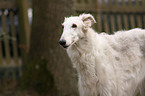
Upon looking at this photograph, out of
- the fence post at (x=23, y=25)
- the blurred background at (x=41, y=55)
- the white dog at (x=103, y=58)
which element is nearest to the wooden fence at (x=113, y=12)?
the blurred background at (x=41, y=55)

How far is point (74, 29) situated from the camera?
3.09 meters

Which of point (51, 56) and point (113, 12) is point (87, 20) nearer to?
point (51, 56)

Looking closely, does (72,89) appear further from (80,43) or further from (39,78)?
(80,43)

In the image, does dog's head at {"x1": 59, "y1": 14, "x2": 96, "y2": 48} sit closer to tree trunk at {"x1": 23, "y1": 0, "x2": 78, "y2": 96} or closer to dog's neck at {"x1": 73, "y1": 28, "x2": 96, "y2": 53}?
dog's neck at {"x1": 73, "y1": 28, "x2": 96, "y2": 53}

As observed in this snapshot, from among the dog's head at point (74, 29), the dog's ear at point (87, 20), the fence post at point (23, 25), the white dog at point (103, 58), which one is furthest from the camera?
the fence post at point (23, 25)

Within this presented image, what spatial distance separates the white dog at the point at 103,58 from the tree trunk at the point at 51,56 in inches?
69.7

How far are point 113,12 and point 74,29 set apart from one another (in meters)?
4.13

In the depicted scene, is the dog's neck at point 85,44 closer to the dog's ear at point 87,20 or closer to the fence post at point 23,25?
the dog's ear at point 87,20

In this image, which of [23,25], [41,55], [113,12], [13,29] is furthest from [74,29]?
[113,12]

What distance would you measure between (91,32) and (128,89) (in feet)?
3.81

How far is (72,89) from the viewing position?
16.6ft

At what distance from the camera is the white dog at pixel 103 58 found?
3.10 m

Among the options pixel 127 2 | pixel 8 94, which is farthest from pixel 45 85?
pixel 127 2

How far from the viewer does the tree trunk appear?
16.5 ft
